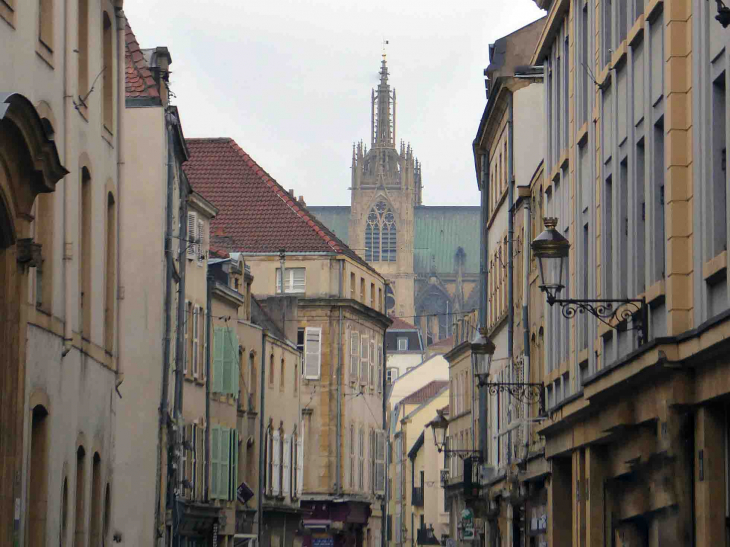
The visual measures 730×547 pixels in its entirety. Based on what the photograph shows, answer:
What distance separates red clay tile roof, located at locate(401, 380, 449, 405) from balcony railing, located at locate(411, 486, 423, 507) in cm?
962

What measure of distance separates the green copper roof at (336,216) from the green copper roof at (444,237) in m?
3.18

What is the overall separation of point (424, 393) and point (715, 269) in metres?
88.0

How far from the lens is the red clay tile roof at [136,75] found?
3288cm

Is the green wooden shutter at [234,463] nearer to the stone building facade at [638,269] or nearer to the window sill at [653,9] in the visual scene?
the stone building facade at [638,269]

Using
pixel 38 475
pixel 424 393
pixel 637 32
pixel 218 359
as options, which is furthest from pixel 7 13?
pixel 424 393

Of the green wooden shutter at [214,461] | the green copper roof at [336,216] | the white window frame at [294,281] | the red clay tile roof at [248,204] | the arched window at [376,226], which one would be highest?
the green copper roof at [336,216]

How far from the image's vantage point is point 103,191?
23.5 meters

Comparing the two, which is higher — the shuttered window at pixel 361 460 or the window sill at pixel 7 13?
the window sill at pixel 7 13

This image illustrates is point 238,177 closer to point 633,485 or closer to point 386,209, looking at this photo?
point 633,485

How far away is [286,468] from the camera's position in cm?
5531

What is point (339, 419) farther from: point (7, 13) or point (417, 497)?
point (7, 13)

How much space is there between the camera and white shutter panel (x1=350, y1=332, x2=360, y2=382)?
67500 mm

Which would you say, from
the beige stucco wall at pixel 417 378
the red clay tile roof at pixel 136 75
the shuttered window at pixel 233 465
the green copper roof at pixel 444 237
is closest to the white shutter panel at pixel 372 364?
the shuttered window at pixel 233 465

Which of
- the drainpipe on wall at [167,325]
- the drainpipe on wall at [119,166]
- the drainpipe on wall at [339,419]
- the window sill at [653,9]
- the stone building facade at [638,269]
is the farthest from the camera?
the drainpipe on wall at [339,419]
